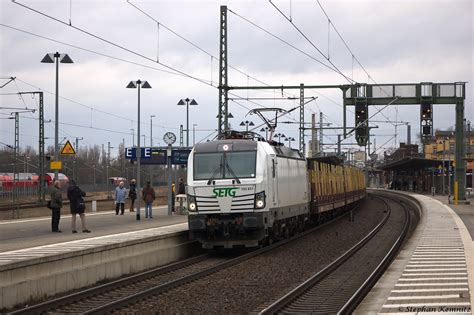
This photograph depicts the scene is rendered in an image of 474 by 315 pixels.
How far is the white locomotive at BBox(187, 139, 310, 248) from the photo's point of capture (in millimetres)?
18312

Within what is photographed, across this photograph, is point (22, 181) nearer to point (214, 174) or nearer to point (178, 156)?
point (178, 156)

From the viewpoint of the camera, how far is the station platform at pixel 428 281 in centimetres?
1022

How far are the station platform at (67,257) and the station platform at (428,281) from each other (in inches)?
220

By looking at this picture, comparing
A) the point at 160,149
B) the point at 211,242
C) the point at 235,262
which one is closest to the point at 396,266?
the point at 235,262

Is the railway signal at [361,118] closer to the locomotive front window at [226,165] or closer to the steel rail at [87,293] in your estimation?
the locomotive front window at [226,165]

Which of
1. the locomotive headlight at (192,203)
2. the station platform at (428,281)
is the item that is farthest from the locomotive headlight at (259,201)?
the station platform at (428,281)

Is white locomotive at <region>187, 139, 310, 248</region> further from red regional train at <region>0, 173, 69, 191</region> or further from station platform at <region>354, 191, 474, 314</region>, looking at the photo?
red regional train at <region>0, 173, 69, 191</region>

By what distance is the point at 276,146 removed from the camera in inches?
847

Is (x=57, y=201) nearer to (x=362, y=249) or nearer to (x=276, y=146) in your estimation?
(x=276, y=146)

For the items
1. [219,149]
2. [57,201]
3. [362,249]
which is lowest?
[362,249]

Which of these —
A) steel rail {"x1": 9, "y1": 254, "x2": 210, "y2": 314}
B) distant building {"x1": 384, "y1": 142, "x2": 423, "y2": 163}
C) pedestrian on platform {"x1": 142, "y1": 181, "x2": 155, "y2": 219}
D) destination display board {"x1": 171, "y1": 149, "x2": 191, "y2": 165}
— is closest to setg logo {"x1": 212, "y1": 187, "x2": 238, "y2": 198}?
steel rail {"x1": 9, "y1": 254, "x2": 210, "y2": 314}

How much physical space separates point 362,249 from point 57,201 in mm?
9613

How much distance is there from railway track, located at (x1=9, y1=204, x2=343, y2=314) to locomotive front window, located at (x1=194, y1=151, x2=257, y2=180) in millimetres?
2230

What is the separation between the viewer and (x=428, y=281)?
12734mm
